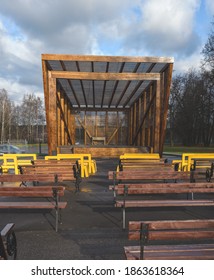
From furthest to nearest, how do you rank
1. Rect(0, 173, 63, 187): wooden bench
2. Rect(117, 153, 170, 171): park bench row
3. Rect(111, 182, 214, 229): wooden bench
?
Rect(117, 153, 170, 171): park bench row, Rect(0, 173, 63, 187): wooden bench, Rect(111, 182, 214, 229): wooden bench

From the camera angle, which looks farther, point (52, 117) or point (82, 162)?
point (52, 117)

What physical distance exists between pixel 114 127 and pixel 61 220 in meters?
27.7

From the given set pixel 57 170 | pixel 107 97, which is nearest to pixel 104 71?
pixel 107 97

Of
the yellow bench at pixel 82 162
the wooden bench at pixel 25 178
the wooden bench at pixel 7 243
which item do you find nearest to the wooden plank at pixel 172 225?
the wooden bench at pixel 7 243

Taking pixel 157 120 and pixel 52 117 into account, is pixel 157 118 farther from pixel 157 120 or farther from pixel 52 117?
pixel 52 117

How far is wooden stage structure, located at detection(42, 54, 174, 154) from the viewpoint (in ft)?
53.1

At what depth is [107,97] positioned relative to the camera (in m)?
27.0

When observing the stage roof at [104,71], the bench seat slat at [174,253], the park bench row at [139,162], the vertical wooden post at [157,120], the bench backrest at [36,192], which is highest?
the stage roof at [104,71]

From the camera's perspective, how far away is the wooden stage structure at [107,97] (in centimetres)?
1617

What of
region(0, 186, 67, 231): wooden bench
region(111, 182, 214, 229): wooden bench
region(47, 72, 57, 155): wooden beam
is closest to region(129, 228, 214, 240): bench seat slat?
region(111, 182, 214, 229): wooden bench

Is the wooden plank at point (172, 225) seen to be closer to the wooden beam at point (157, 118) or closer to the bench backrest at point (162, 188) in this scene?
the bench backrest at point (162, 188)

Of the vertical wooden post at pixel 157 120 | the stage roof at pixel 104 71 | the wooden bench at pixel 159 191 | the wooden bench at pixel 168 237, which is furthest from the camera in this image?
the vertical wooden post at pixel 157 120

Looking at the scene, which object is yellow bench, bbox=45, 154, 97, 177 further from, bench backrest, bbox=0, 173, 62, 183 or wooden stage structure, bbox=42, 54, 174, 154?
wooden stage structure, bbox=42, 54, 174, 154
